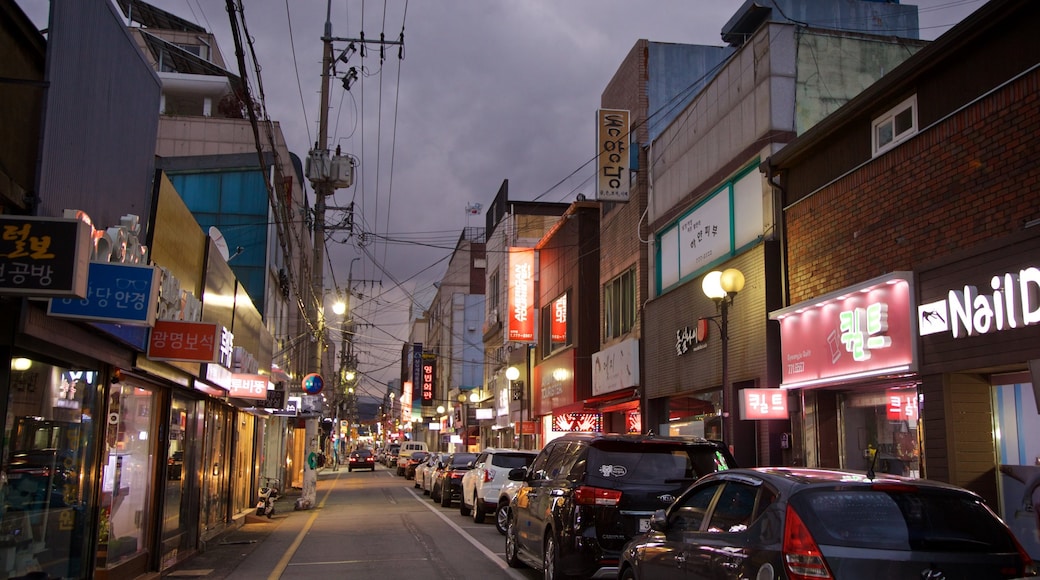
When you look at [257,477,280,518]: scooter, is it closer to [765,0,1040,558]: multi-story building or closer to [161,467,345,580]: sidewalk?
[161,467,345,580]: sidewalk

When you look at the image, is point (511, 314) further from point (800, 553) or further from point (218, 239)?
point (800, 553)

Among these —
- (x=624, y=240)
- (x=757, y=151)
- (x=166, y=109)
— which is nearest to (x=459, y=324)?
(x=166, y=109)

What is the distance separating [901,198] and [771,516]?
7.98 meters

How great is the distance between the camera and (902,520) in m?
5.59

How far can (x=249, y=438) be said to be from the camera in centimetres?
2383

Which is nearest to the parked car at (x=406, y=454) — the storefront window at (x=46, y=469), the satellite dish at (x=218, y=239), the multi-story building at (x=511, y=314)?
the multi-story building at (x=511, y=314)

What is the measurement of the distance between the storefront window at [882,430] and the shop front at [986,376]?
1186 millimetres

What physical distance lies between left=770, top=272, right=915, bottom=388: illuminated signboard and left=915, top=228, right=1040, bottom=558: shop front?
1.14ft

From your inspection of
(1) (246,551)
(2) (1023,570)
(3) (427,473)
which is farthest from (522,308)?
(2) (1023,570)

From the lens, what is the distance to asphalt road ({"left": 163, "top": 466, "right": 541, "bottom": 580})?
1251 cm

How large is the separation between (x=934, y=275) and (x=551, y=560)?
595 cm

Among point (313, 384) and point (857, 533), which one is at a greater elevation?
point (313, 384)

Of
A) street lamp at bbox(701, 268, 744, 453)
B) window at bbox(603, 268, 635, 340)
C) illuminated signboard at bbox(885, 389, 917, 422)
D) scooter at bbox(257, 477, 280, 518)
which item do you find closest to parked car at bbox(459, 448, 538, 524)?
scooter at bbox(257, 477, 280, 518)

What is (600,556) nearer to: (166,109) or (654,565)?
(654,565)
